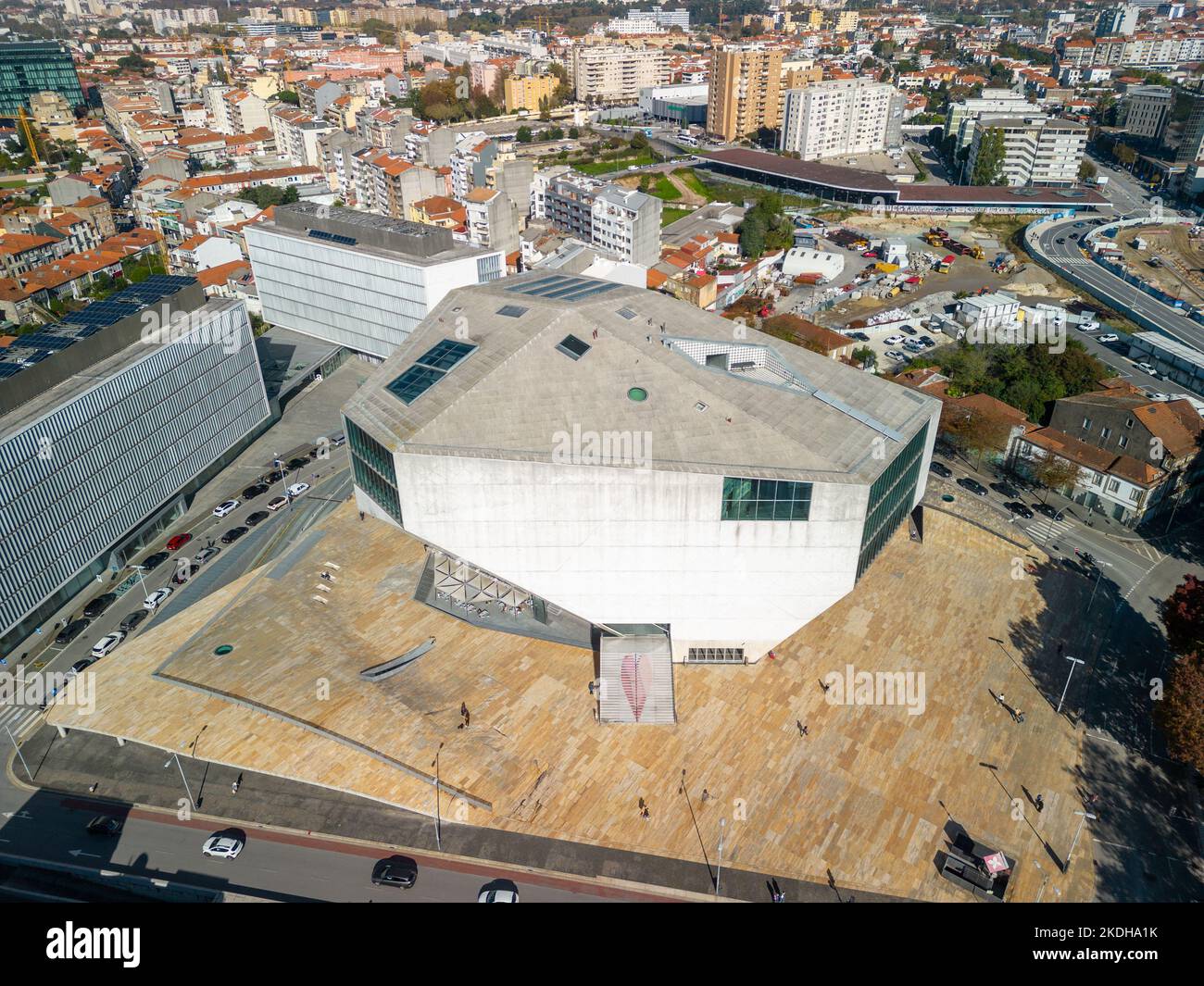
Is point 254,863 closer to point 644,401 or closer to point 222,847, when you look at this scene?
point 222,847

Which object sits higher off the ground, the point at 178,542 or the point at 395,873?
the point at 395,873

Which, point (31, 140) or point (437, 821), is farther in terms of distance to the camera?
point (31, 140)

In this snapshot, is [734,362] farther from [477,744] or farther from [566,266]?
[566,266]

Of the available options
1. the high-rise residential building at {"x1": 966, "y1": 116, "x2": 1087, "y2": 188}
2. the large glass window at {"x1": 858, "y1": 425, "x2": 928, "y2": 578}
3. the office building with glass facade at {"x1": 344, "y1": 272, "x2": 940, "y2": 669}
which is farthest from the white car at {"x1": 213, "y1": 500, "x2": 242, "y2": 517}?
the high-rise residential building at {"x1": 966, "y1": 116, "x2": 1087, "y2": 188}

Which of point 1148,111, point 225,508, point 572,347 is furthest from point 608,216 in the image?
point 1148,111

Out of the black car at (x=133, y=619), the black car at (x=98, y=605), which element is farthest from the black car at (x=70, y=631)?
the black car at (x=133, y=619)
